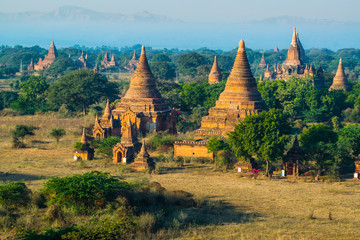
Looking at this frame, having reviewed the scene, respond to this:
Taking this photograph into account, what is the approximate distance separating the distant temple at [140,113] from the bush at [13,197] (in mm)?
19334

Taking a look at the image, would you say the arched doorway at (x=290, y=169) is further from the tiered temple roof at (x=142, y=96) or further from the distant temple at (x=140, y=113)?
the tiered temple roof at (x=142, y=96)

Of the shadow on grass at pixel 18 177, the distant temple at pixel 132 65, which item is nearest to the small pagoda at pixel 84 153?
the shadow on grass at pixel 18 177

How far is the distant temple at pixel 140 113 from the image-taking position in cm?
4306

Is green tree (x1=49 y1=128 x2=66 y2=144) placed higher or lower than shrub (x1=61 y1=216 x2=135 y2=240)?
higher

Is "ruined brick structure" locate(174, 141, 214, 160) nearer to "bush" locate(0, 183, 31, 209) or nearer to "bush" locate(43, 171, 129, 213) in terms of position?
"bush" locate(43, 171, 129, 213)

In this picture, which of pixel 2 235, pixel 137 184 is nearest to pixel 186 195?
pixel 137 184

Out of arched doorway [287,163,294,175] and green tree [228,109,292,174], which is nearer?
green tree [228,109,292,174]

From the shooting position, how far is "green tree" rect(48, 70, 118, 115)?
5944 centimetres

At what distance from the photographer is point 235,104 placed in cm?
4106

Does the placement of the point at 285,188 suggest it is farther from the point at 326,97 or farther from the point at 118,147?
the point at 326,97

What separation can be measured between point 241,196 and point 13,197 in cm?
1073

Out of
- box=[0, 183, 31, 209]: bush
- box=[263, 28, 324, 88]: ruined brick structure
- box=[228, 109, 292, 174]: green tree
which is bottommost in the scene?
box=[0, 183, 31, 209]: bush

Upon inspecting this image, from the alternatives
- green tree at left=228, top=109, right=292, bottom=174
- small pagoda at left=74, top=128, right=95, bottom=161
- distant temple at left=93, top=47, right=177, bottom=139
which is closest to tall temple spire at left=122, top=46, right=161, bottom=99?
distant temple at left=93, top=47, right=177, bottom=139

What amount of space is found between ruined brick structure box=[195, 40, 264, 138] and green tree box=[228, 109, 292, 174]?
6.36m
